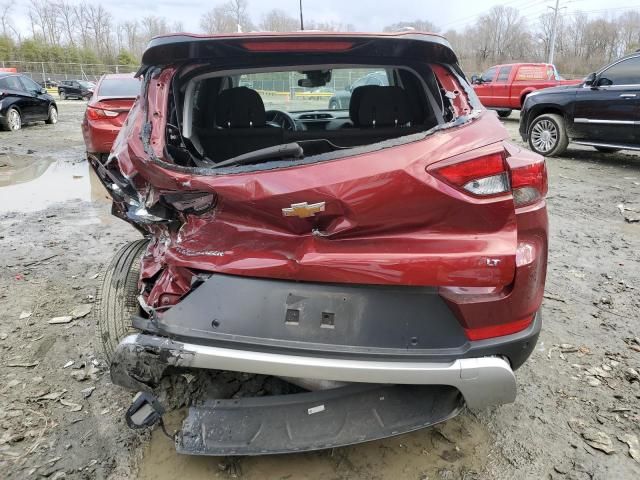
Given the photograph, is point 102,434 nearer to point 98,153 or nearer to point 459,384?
point 459,384

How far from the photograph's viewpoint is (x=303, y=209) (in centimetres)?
175

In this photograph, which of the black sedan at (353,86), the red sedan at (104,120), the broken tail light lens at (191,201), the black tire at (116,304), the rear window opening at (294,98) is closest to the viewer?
the broken tail light lens at (191,201)

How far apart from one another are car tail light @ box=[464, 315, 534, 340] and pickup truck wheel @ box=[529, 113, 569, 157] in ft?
26.7

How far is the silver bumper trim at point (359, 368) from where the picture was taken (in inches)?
68.9

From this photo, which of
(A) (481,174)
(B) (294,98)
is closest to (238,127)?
(B) (294,98)

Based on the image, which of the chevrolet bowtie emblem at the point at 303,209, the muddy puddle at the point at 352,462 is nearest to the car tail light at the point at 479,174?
the chevrolet bowtie emblem at the point at 303,209

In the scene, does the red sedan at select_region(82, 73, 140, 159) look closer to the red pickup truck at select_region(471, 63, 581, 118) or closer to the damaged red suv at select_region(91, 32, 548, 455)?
the damaged red suv at select_region(91, 32, 548, 455)

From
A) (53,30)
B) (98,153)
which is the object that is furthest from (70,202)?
(53,30)

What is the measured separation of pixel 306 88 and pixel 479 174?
6.14 ft

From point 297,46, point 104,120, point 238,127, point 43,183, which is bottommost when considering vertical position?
point 43,183

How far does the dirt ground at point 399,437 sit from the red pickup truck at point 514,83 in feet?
40.9

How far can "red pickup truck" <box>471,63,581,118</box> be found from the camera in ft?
52.4

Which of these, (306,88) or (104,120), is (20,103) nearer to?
(104,120)

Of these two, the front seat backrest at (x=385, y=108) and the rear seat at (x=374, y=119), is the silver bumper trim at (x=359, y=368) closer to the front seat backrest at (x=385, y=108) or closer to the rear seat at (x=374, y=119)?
the rear seat at (x=374, y=119)
